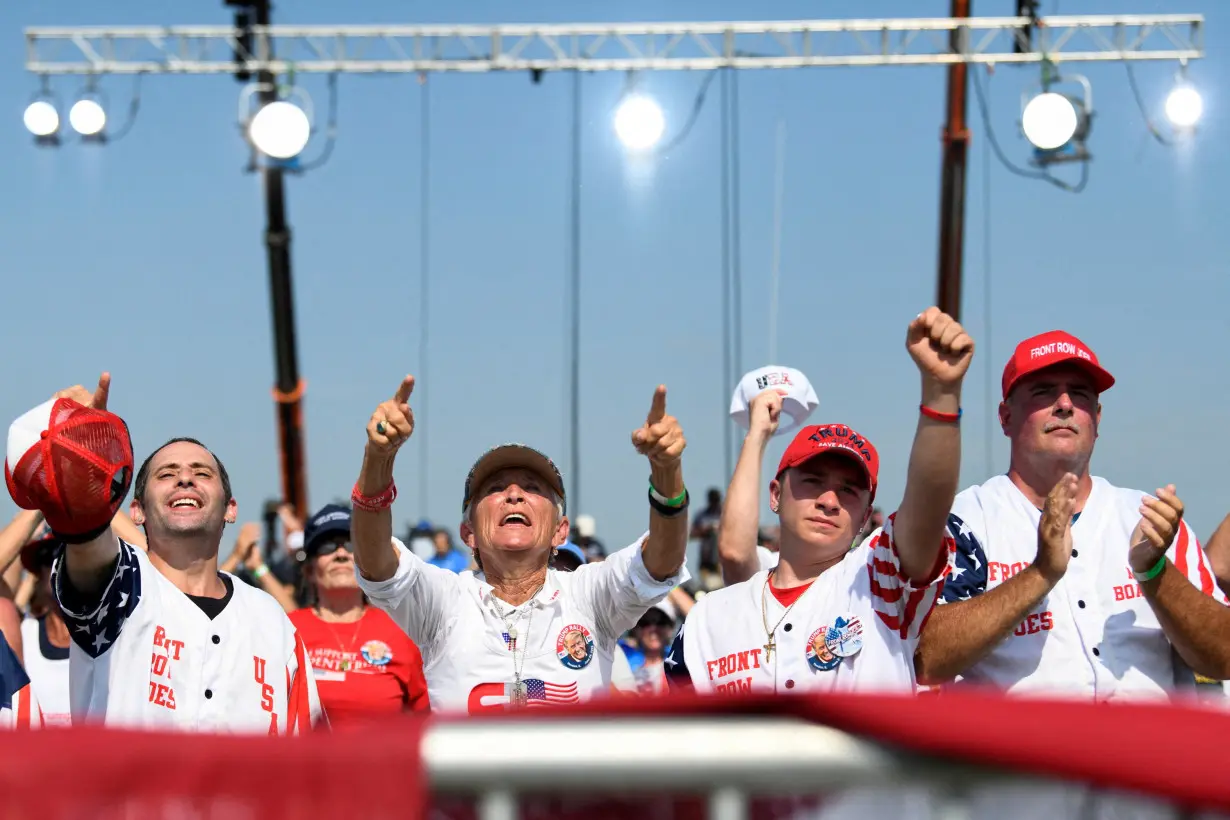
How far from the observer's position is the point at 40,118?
14148 millimetres

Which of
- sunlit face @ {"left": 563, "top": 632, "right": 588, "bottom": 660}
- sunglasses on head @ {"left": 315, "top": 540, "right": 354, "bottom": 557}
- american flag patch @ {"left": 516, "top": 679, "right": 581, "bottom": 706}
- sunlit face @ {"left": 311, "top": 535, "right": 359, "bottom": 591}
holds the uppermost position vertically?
sunglasses on head @ {"left": 315, "top": 540, "right": 354, "bottom": 557}

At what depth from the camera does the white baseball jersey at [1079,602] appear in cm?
355

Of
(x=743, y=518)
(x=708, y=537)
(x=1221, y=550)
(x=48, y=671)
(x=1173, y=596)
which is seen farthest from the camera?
(x=708, y=537)

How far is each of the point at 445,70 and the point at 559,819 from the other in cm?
1350

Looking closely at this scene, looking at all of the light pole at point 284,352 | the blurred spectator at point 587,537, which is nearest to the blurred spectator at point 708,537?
the blurred spectator at point 587,537

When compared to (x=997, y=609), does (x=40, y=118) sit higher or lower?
higher

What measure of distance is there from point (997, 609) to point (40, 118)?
528 inches

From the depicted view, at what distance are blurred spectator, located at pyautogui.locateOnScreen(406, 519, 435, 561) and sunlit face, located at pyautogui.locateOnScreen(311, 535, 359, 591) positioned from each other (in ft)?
20.6

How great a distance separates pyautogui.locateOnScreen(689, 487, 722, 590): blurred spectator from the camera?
13.2m

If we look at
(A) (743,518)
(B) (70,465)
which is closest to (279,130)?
(A) (743,518)

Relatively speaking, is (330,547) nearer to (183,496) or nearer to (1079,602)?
(183,496)

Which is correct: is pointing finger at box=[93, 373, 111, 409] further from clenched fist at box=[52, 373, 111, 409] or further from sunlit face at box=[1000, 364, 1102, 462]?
sunlit face at box=[1000, 364, 1102, 462]

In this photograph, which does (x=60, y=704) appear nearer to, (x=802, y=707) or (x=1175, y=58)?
(x=802, y=707)

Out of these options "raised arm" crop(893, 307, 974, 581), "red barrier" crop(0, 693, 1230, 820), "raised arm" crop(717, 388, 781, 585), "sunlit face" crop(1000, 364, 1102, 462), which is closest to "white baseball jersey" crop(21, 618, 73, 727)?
"raised arm" crop(717, 388, 781, 585)
